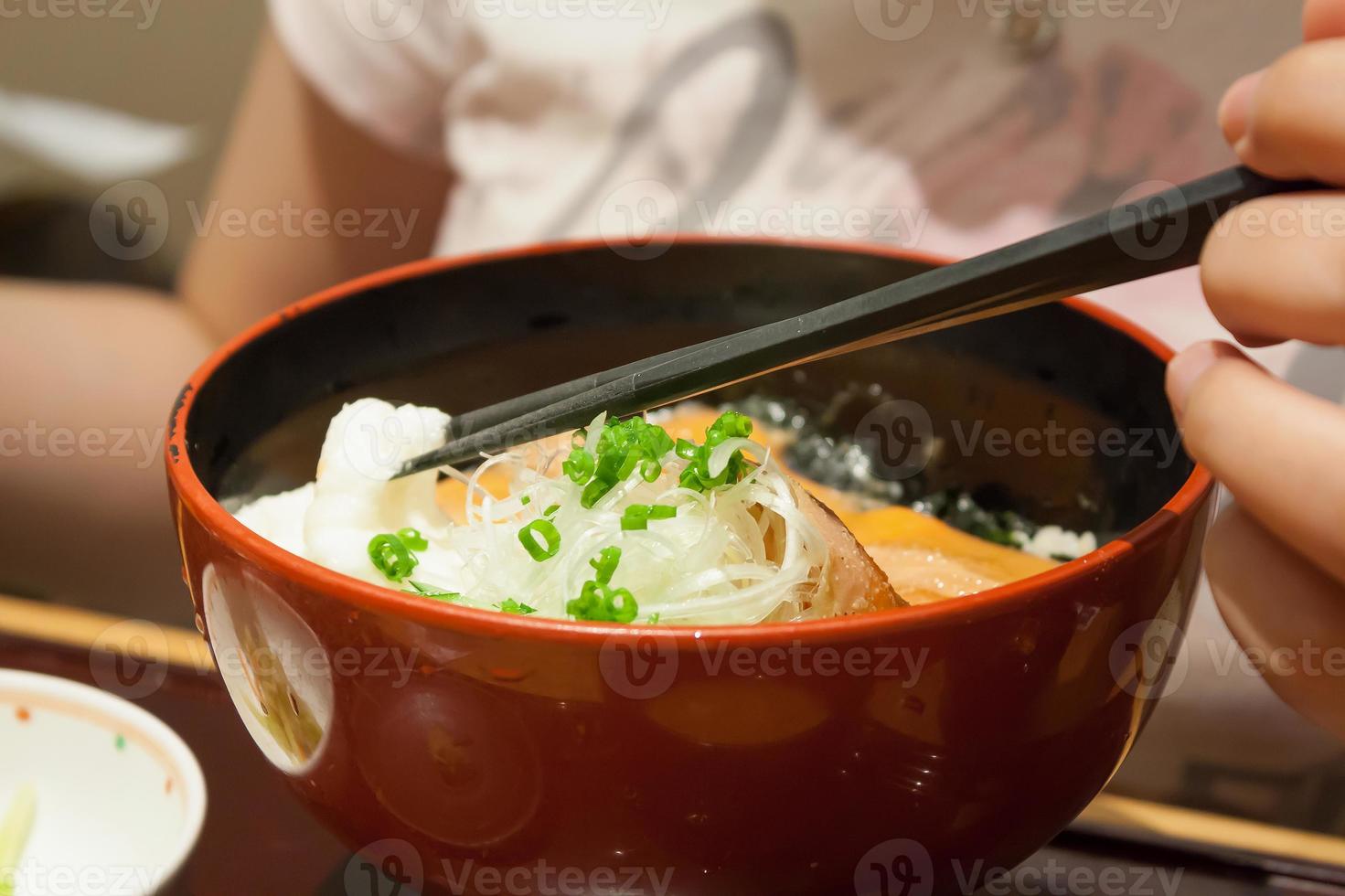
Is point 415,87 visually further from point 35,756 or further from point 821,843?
point 821,843

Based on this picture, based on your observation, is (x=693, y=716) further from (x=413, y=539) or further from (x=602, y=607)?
(x=413, y=539)

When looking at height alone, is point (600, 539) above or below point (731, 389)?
above

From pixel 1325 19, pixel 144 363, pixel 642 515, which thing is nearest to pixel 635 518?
pixel 642 515

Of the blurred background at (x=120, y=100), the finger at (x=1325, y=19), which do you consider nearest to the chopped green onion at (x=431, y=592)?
the finger at (x=1325, y=19)

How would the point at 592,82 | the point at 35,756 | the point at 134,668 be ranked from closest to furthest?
1. the point at 35,756
2. the point at 134,668
3. the point at 592,82

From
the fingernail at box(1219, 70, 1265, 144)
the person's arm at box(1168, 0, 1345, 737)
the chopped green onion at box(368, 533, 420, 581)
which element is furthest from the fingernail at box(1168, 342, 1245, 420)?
the chopped green onion at box(368, 533, 420, 581)

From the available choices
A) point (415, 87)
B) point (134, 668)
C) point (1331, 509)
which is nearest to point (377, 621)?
point (1331, 509)

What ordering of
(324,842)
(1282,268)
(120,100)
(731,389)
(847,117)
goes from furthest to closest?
(120,100), (847,117), (731,389), (324,842), (1282,268)
